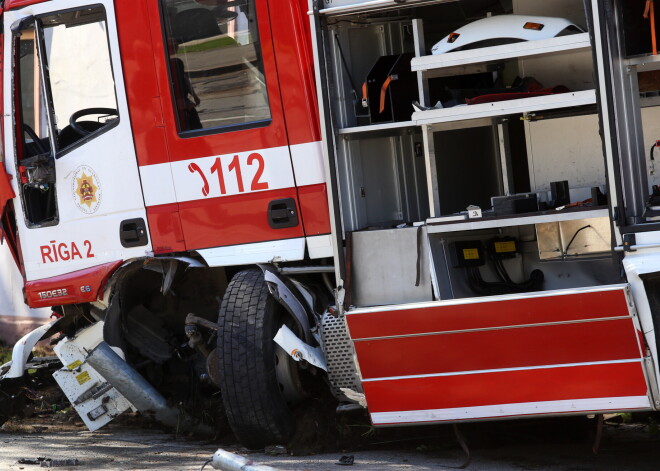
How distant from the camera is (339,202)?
5676mm

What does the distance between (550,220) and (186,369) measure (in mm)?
3080

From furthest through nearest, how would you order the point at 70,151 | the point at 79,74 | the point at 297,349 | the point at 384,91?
the point at 70,151
the point at 79,74
the point at 297,349
the point at 384,91

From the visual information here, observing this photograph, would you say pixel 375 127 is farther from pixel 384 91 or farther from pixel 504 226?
pixel 504 226

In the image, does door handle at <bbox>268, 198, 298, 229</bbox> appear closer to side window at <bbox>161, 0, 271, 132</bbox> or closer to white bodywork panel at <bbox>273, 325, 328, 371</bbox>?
side window at <bbox>161, 0, 271, 132</bbox>

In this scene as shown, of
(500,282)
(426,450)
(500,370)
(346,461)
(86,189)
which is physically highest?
(86,189)

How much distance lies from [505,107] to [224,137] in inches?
68.0

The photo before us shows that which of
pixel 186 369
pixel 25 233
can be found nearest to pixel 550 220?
pixel 186 369

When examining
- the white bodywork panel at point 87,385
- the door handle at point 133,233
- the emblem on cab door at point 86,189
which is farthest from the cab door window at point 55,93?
→ the white bodywork panel at point 87,385

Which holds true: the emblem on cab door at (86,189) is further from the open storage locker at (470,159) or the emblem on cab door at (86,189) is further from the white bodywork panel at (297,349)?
the open storage locker at (470,159)

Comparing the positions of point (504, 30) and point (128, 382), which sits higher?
point (504, 30)

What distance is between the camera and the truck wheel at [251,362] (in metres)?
6.02

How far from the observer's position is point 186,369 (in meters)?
7.23

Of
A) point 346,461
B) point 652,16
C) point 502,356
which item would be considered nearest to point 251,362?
point 346,461

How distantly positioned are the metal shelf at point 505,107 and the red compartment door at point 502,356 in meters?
0.93
